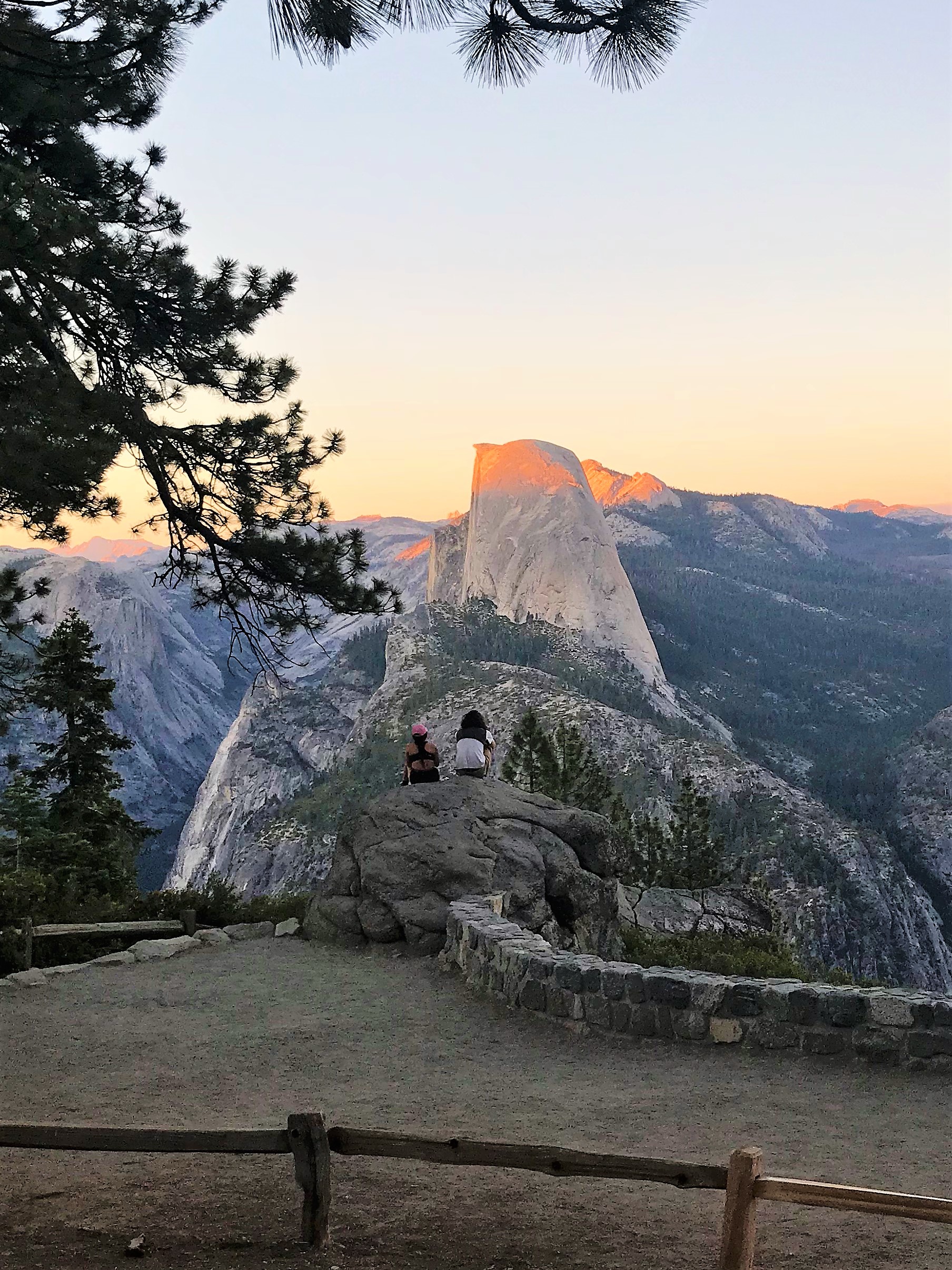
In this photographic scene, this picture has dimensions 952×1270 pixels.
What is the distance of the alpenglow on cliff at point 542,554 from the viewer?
125562 millimetres

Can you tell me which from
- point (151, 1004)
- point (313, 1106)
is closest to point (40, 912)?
point (151, 1004)

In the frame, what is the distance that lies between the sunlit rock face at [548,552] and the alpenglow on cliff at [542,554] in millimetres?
101

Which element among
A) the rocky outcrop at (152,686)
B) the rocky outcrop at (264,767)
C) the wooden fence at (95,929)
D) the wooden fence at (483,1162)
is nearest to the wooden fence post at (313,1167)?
the wooden fence at (483,1162)

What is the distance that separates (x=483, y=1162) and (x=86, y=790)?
2171 centimetres

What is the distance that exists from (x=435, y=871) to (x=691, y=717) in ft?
320

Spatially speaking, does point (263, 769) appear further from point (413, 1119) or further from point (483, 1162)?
point (483, 1162)

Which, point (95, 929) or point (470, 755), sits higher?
point (470, 755)

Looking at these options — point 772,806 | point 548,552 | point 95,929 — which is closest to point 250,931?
point 95,929

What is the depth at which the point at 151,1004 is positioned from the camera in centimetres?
1109

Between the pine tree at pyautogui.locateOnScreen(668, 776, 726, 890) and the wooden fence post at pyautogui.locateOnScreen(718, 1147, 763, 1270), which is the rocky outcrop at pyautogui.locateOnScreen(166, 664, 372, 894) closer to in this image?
the pine tree at pyautogui.locateOnScreen(668, 776, 726, 890)

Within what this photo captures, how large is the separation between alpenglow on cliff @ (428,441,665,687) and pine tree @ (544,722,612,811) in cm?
8446

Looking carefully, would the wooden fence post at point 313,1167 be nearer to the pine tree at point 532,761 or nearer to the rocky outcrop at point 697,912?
the rocky outcrop at point 697,912

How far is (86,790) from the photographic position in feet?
81.7

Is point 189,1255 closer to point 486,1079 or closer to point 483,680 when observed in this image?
point 486,1079
